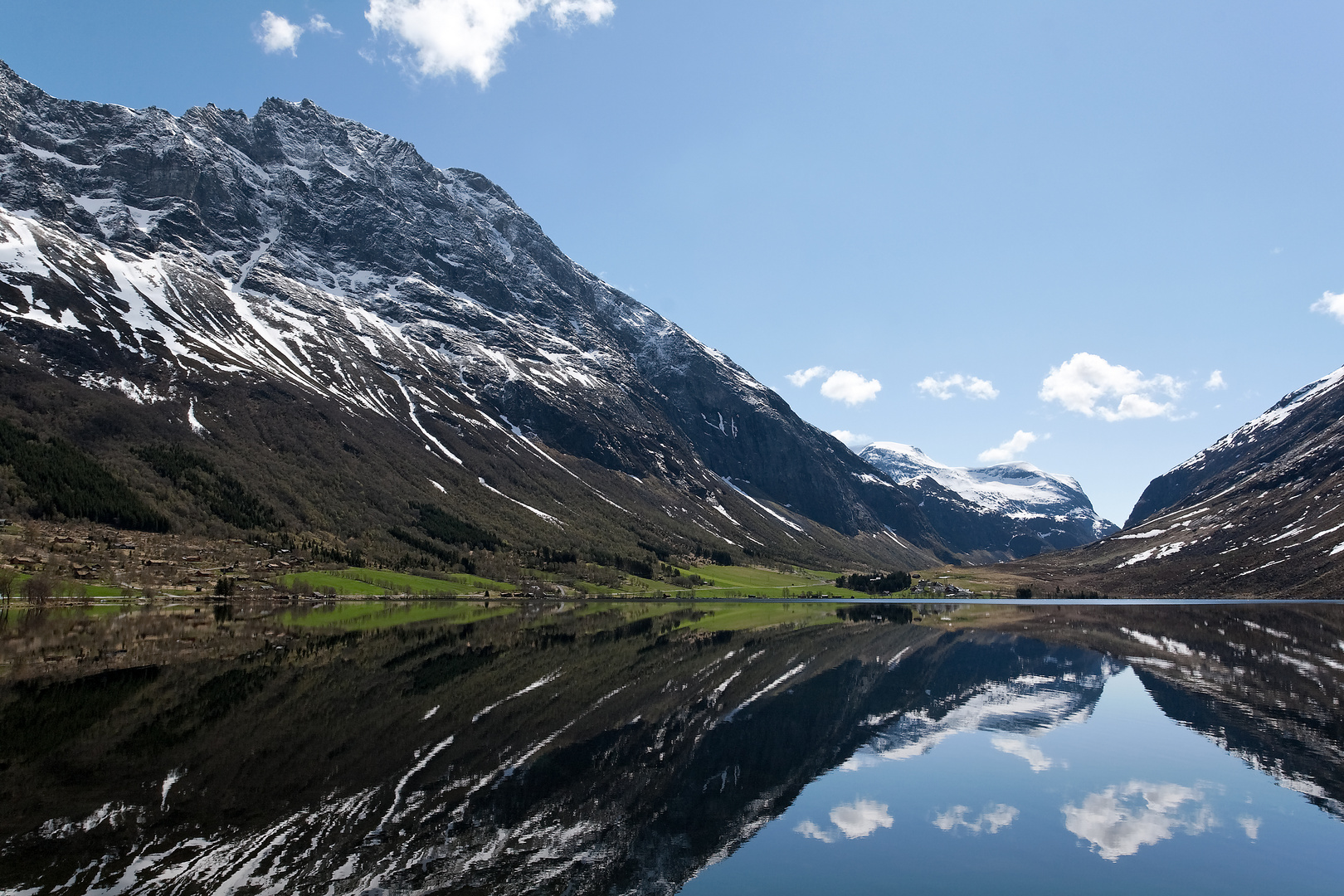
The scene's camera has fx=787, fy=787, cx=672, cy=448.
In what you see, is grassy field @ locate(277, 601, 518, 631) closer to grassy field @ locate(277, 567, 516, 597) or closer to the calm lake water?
grassy field @ locate(277, 567, 516, 597)

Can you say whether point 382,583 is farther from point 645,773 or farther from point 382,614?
point 645,773

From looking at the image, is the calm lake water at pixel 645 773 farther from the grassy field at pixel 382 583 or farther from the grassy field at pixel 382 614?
the grassy field at pixel 382 583

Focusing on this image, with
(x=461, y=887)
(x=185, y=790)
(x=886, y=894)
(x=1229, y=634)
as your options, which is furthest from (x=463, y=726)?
(x=1229, y=634)

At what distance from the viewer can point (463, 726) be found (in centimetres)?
3984

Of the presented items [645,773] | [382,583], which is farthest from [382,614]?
[645,773]

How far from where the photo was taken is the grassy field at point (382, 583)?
489 ft

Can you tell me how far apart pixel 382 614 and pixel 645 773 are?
97317 mm

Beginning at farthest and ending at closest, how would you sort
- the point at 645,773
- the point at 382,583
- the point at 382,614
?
the point at 382,583 < the point at 382,614 < the point at 645,773

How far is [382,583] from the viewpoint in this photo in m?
163

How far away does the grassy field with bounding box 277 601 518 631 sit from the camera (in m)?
98.0

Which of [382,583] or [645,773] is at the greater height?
[645,773]

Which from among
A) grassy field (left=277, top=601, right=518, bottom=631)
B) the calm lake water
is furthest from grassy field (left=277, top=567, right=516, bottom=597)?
the calm lake water

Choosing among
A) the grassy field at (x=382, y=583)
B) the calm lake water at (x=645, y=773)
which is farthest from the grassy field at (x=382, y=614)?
the calm lake water at (x=645, y=773)

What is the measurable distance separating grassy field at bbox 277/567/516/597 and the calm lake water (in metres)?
78.4
